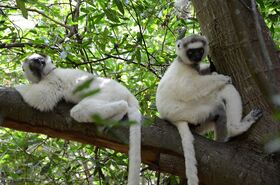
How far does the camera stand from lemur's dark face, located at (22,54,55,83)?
13.4ft

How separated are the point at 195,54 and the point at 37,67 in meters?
1.65

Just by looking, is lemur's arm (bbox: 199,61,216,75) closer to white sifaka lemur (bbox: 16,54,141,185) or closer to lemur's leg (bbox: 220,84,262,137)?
lemur's leg (bbox: 220,84,262,137)

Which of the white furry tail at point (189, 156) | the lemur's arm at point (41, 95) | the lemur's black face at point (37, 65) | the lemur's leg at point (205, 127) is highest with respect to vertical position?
the lemur's black face at point (37, 65)

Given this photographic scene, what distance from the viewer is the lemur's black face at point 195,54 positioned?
3918mm

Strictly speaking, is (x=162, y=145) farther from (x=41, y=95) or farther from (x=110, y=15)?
(x=110, y=15)

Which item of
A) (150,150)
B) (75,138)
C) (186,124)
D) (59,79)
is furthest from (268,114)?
(59,79)

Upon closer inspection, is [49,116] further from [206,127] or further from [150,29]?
[150,29]

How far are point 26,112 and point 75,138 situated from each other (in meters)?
0.49

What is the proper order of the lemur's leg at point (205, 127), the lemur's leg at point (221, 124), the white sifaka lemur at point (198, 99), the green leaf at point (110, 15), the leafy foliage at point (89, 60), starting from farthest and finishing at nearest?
the leafy foliage at point (89, 60) < the green leaf at point (110, 15) < the lemur's leg at point (205, 127) < the lemur's leg at point (221, 124) < the white sifaka lemur at point (198, 99)

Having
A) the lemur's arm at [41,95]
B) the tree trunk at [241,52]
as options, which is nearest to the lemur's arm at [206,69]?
the tree trunk at [241,52]

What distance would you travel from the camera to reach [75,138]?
3.47 meters

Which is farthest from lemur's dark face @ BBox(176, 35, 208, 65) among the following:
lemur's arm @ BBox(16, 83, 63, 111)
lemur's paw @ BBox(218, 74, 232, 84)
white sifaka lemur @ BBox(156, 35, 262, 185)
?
lemur's arm @ BBox(16, 83, 63, 111)

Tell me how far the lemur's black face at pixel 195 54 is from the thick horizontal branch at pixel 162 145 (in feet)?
2.86

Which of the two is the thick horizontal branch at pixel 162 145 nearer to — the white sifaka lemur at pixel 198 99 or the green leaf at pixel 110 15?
the white sifaka lemur at pixel 198 99
